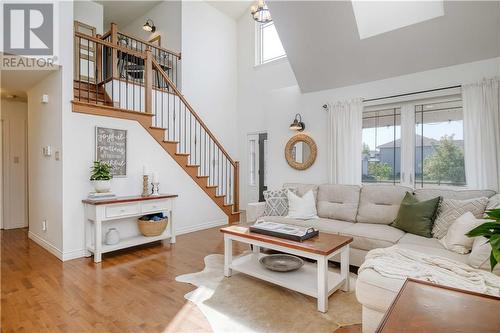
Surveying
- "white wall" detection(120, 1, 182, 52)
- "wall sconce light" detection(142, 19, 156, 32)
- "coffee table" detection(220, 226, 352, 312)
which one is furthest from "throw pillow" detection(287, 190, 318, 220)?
"wall sconce light" detection(142, 19, 156, 32)

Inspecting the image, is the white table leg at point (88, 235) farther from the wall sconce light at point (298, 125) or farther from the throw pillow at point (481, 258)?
the throw pillow at point (481, 258)

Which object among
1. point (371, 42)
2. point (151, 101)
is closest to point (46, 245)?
point (151, 101)

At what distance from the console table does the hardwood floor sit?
15cm

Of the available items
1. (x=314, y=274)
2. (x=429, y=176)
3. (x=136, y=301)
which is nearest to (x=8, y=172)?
(x=136, y=301)

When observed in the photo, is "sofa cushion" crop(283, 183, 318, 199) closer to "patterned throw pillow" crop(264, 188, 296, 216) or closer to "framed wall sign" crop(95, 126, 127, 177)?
"patterned throw pillow" crop(264, 188, 296, 216)

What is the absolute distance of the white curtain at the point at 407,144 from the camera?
12.6 ft

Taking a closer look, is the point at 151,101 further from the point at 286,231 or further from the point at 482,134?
the point at 482,134

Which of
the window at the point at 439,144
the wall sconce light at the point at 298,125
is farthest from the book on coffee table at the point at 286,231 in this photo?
the wall sconce light at the point at 298,125

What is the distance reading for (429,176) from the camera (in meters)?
3.72

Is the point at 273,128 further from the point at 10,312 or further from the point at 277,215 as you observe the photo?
the point at 10,312

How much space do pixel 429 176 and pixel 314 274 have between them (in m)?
2.23

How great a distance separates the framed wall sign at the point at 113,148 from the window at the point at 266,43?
424 centimetres

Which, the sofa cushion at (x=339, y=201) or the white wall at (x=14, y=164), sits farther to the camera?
the white wall at (x=14, y=164)

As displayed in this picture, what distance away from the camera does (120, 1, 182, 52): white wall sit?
649cm
